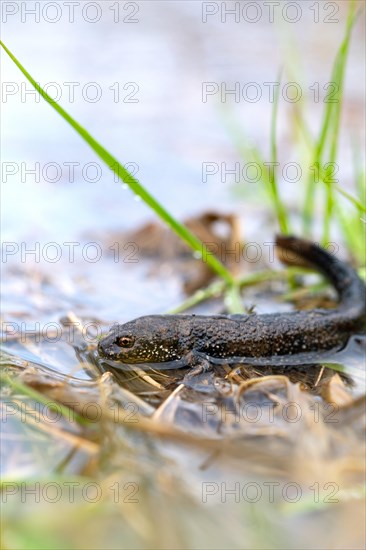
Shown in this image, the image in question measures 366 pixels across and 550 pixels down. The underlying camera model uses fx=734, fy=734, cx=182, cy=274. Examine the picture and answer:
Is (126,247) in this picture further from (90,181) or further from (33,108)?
(33,108)

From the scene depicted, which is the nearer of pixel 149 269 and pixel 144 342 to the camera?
pixel 144 342

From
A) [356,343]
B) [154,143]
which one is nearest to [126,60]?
[154,143]

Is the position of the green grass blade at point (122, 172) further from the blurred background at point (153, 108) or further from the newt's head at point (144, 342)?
the blurred background at point (153, 108)

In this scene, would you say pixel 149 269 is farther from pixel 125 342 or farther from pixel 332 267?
pixel 125 342

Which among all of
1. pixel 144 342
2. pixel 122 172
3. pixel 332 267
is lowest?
pixel 332 267

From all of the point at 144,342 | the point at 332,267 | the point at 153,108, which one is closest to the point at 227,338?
the point at 144,342

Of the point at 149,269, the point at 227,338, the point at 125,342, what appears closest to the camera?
the point at 125,342
